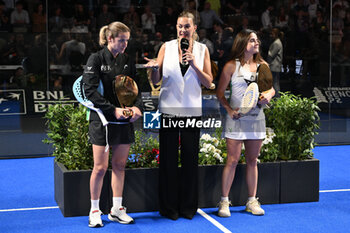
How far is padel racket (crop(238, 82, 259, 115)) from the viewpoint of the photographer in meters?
5.74

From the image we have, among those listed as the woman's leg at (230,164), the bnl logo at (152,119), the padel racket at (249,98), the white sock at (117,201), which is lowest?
the white sock at (117,201)

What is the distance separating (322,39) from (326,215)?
586 cm

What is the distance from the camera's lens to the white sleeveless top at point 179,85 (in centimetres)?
569

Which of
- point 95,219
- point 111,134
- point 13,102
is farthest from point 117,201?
point 13,102

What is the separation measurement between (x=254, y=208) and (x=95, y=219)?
1.63 m

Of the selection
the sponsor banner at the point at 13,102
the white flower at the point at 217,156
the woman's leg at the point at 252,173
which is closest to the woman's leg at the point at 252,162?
the woman's leg at the point at 252,173

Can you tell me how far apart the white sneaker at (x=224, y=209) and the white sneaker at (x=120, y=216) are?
0.90 m

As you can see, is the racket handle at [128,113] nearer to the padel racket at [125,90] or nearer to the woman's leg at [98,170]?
the padel racket at [125,90]

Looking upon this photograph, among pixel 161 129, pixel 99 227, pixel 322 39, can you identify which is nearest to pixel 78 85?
pixel 161 129

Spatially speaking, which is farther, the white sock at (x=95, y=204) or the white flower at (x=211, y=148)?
the white flower at (x=211, y=148)

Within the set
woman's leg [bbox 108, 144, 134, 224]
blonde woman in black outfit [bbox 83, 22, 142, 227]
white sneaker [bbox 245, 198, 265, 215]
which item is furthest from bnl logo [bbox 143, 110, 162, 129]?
white sneaker [bbox 245, 198, 265, 215]

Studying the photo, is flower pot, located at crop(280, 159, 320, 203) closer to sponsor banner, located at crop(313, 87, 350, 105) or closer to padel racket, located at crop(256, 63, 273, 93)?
padel racket, located at crop(256, 63, 273, 93)

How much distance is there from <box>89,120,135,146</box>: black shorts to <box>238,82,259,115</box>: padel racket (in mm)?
1143

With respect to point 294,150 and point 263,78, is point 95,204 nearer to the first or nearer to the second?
point 263,78
